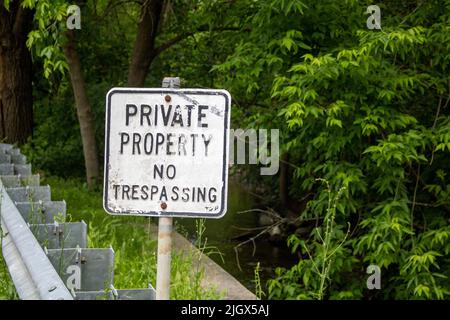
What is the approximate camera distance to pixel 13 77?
14.9 meters

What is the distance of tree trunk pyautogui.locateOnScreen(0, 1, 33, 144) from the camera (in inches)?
579

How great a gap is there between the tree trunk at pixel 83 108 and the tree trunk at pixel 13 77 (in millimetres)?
1072

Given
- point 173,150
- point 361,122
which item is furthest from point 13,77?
point 173,150

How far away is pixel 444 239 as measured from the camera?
8.74 meters

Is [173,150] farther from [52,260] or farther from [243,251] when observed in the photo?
[243,251]

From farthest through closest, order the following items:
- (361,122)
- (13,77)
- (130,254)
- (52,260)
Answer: (13,77)
(361,122)
(130,254)
(52,260)

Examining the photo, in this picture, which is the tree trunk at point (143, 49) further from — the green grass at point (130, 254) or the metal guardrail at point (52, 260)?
the metal guardrail at point (52, 260)

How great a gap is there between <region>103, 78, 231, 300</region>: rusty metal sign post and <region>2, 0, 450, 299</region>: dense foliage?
4678 mm

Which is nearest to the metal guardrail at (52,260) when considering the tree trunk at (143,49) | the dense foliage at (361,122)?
the dense foliage at (361,122)

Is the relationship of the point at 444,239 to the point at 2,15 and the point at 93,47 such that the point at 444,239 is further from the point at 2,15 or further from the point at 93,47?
the point at 93,47

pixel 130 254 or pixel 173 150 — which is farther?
pixel 130 254

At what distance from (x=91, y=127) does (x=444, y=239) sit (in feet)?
26.2
